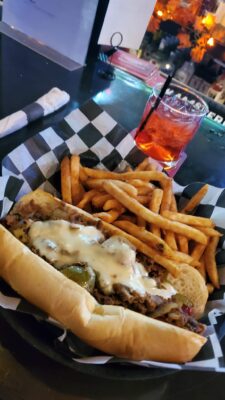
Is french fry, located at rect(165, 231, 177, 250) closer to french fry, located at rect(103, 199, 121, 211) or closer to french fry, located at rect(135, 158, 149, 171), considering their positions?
french fry, located at rect(103, 199, 121, 211)

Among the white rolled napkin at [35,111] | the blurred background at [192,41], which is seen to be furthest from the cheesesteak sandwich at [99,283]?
the blurred background at [192,41]

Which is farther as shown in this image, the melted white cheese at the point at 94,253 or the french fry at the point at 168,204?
the french fry at the point at 168,204

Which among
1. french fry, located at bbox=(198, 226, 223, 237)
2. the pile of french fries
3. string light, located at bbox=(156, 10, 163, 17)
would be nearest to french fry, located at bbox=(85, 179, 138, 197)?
the pile of french fries

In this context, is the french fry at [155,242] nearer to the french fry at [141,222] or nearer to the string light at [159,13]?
the french fry at [141,222]

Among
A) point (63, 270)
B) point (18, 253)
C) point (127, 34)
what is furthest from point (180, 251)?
point (127, 34)

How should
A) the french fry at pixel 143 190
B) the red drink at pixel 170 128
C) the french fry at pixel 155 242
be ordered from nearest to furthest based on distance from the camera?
the french fry at pixel 155 242
the french fry at pixel 143 190
the red drink at pixel 170 128

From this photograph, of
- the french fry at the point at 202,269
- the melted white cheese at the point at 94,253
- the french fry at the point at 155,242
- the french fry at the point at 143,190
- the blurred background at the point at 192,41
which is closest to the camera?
the melted white cheese at the point at 94,253
